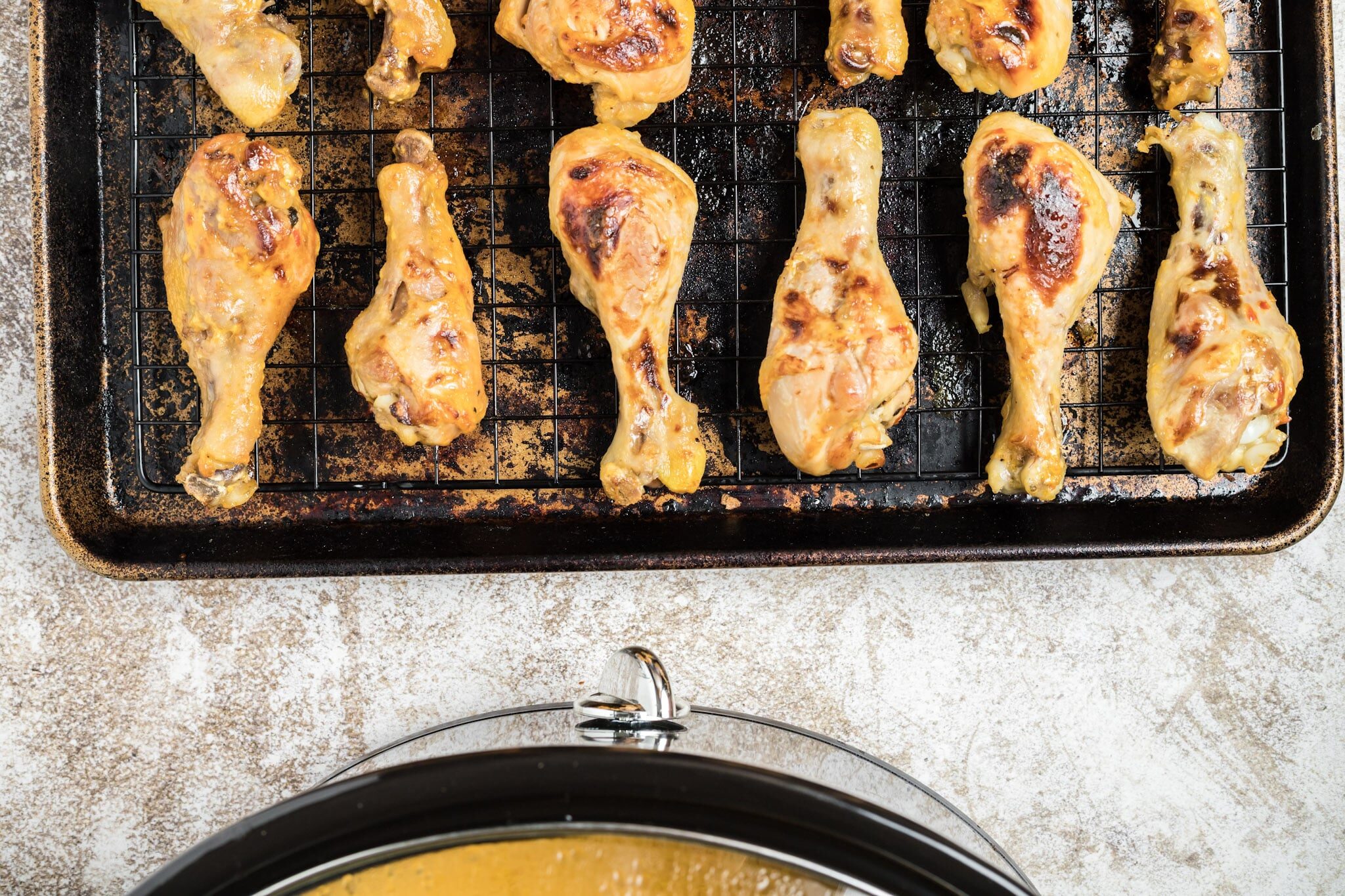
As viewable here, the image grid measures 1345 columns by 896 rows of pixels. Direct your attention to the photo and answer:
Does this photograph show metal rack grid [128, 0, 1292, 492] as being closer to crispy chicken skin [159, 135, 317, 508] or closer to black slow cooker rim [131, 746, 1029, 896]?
crispy chicken skin [159, 135, 317, 508]

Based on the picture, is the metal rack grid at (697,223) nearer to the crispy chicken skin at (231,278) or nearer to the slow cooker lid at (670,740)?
the crispy chicken skin at (231,278)

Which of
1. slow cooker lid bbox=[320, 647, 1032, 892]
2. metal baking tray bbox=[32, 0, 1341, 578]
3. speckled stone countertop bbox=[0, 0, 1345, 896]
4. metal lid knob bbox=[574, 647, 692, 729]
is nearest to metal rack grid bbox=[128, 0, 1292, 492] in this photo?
metal baking tray bbox=[32, 0, 1341, 578]

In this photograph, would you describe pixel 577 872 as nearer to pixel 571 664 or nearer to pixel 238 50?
pixel 571 664

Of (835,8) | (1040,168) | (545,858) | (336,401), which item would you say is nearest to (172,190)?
(336,401)

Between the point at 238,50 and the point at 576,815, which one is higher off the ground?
the point at 238,50

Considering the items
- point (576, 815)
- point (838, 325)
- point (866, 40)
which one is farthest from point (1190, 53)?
point (576, 815)

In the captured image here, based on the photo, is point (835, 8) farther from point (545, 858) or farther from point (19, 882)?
point (19, 882)
